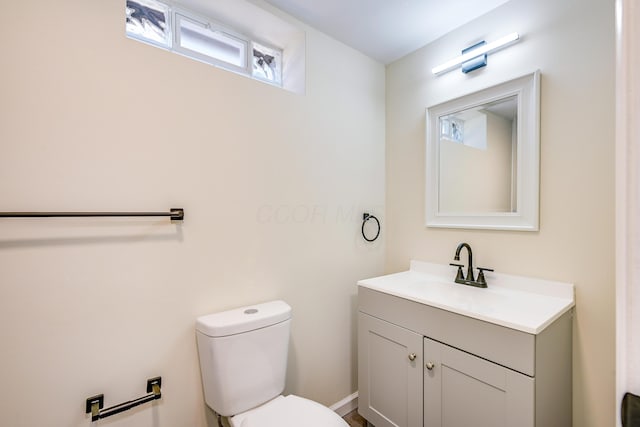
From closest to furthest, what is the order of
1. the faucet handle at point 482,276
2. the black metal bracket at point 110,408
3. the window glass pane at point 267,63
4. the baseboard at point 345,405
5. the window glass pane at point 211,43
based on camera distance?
1. the black metal bracket at point 110,408
2. the window glass pane at point 211,43
3. the faucet handle at point 482,276
4. the window glass pane at point 267,63
5. the baseboard at point 345,405

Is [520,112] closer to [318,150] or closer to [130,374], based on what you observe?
[318,150]

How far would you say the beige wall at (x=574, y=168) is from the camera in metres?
1.21

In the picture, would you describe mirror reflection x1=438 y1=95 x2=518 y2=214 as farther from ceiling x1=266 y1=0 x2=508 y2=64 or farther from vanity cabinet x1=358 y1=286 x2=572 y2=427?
vanity cabinet x1=358 y1=286 x2=572 y2=427

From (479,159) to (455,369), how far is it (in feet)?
3.85

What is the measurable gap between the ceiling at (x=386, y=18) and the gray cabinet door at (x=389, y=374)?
1.73m

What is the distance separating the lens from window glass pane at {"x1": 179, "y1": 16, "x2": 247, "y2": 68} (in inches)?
56.7

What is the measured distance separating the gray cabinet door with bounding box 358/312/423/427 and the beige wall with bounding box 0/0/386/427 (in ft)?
0.90

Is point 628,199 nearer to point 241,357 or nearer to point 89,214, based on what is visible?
point 241,357

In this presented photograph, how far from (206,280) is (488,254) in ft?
5.02

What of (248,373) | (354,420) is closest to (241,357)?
(248,373)

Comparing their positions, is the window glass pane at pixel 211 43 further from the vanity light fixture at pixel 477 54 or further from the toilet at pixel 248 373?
the toilet at pixel 248 373

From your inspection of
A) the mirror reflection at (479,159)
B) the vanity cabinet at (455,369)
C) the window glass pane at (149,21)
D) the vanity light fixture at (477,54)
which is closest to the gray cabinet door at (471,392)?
the vanity cabinet at (455,369)

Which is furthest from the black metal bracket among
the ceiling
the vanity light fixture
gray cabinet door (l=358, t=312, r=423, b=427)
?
the vanity light fixture

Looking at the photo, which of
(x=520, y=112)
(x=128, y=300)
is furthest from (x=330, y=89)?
(x=128, y=300)
